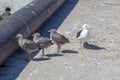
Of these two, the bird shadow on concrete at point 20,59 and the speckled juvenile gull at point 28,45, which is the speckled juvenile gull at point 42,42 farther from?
the bird shadow on concrete at point 20,59

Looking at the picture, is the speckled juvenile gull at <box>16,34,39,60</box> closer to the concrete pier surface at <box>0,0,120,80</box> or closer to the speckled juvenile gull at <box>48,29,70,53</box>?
the concrete pier surface at <box>0,0,120,80</box>

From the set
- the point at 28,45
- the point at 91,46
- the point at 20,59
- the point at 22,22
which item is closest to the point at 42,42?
the point at 28,45

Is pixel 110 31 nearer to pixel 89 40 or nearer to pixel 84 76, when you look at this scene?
pixel 89 40

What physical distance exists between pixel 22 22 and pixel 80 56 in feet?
6.20

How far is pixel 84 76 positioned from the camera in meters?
7.48

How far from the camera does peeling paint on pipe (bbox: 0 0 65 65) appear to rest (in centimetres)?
847

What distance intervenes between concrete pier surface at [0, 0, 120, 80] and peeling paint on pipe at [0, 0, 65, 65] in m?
0.28

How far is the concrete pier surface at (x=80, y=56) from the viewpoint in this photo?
300 inches

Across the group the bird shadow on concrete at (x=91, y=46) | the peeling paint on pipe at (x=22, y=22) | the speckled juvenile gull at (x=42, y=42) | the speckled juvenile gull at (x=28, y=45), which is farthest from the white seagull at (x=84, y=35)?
the peeling paint on pipe at (x=22, y=22)

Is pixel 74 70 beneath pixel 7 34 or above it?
beneath

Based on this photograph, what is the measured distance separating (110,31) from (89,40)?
3.32ft

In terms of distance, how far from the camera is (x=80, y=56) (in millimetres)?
8625

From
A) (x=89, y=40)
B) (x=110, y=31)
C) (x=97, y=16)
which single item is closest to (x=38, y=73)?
(x=89, y=40)

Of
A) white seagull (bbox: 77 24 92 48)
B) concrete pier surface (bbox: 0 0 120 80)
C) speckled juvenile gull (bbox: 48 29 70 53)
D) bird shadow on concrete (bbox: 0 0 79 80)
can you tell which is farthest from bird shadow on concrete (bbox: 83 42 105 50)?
bird shadow on concrete (bbox: 0 0 79 80)
